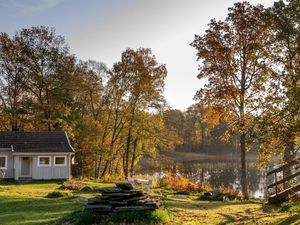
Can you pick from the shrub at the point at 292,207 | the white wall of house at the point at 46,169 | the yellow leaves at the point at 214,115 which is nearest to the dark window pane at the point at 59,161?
the white wall of house at the point at 46,169

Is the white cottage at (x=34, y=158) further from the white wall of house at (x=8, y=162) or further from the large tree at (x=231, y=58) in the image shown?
the large tree at (x=231, y=58)

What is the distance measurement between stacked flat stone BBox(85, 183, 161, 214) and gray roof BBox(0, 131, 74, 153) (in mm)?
28292

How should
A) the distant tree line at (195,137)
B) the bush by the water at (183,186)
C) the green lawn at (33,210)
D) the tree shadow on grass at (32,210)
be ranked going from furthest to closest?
the distant tree line at (195,137) → the bush by the water at (183,186) → the tree shadow on grass at (32,210) → the green lawn at (33,210)

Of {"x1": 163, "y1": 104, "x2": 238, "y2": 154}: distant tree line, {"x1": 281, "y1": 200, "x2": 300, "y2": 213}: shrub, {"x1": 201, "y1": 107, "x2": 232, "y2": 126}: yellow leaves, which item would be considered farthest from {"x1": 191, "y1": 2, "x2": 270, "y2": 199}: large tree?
{"x1": 163, "y1": 104, "x2": 238, "y2": 154}: distant tree line

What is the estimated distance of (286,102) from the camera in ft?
42.7

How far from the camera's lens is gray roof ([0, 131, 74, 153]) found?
134ft

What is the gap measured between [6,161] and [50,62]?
13.4m

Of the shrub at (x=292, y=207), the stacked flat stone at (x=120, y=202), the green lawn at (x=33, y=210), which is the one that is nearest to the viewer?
the stacked flat stone at (x=120, y=202)

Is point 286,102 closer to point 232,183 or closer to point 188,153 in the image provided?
point 232,183

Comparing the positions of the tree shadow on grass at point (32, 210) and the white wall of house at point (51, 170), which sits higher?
the white wall of house at point (51, 170)

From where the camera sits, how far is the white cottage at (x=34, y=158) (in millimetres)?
40344

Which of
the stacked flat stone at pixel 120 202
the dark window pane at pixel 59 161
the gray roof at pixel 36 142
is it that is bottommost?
the stacked flat stone at pixel 120 202

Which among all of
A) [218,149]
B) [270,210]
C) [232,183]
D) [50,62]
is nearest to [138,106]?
[50,62]

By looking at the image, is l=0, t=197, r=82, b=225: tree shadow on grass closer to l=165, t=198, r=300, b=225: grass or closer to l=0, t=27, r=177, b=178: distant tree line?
l=165, t=198, r=300, b=225: grass
